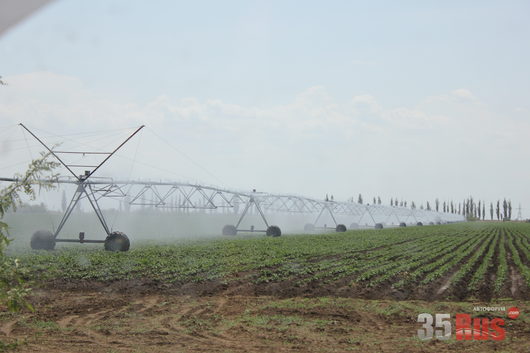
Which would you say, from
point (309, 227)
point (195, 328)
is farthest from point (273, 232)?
point (195, 328)

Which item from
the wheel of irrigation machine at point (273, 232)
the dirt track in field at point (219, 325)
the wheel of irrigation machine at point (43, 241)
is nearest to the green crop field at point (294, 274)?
the dirt track in field at point (219, 325)

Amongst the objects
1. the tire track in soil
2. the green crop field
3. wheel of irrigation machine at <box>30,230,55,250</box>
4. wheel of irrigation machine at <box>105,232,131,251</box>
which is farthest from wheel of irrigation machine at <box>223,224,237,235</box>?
the tire track in soil

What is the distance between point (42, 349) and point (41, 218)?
62.7m

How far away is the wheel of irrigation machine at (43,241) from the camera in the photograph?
27.2 m

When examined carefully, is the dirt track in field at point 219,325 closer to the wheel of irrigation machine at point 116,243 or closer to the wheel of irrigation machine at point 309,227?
the wheel of irrigation machine at point 116,243

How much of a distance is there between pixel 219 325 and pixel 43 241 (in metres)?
18.7

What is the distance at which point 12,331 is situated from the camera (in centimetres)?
1074

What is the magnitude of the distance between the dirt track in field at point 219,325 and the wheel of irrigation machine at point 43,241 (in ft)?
41.9

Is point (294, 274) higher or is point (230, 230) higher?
point (230, 230)

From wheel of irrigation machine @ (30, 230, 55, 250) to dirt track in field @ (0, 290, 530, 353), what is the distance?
12.8 meters

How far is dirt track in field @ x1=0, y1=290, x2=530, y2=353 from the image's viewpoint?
980 centimetres

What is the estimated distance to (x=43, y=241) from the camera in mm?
27328

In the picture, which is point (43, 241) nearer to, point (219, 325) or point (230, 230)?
point (219, 325)

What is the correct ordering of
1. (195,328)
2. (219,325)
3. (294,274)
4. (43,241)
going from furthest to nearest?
(43,241), (294,274), (219,325), (195,328)
